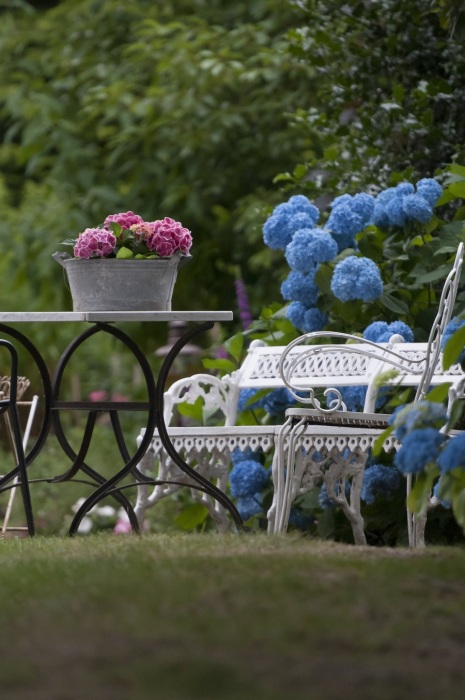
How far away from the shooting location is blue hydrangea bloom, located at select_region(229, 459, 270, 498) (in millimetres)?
5660

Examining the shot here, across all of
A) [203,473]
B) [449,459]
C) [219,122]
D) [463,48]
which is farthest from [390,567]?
[219,122]

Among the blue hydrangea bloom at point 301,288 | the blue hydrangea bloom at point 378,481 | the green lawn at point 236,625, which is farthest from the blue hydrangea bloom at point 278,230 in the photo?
the green lawn at point 236,625

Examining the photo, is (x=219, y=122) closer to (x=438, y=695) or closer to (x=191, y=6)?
(x=191, y=6)

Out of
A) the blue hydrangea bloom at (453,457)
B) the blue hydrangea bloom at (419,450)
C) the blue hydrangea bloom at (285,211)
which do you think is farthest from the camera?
the blue hydrangea bloom at (285,211)

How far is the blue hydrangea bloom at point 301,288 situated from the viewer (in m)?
5.64

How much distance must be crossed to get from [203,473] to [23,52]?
7020mm

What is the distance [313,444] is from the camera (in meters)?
4.83

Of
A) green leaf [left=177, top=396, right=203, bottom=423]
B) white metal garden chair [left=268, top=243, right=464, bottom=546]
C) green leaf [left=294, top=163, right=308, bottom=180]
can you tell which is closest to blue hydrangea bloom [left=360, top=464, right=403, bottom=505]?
white metal garden chair [left=268, top=243, right=464, bottom=546]

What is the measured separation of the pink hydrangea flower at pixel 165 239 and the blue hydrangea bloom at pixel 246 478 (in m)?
1.14

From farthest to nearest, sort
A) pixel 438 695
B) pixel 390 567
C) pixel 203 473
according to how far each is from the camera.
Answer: pixel 203 473
pixel 390 567
pixel 438 695

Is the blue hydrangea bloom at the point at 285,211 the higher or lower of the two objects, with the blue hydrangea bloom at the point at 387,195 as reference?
lower

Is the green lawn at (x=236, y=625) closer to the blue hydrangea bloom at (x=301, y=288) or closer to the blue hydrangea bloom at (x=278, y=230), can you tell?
the blue hydrangea bloom at (x=301, y=288)

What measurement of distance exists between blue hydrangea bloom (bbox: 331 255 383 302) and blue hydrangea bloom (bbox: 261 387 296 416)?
0.57 meters

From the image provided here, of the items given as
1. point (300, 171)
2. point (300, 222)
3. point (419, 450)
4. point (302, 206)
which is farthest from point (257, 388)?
point (419, 450)
